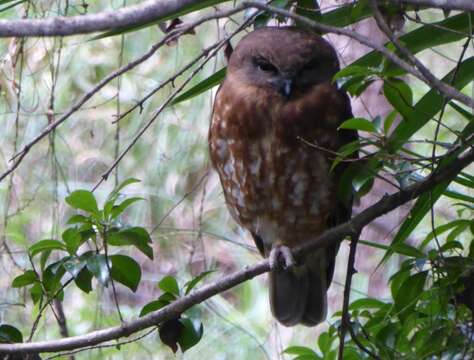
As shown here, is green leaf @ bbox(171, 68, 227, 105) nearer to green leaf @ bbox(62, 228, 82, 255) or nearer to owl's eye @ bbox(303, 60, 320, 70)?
owl's eye @ bbox(303, 60, 320, 70)

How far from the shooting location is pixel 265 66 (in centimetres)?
227

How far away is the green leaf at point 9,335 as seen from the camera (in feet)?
6.13

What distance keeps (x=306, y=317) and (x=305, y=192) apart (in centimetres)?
47

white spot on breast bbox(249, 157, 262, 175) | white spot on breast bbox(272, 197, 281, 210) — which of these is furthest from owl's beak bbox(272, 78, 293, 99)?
white spot on breast bbox(272, 197, 281, 210)

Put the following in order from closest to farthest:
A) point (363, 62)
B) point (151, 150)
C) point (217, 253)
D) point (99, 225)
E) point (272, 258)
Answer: point (99, 225), point (363, 62), point (272, 258), point (151, 150), point (217, 253)

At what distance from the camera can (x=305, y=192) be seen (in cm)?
229

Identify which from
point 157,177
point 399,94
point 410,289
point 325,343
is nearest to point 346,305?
point 410,289

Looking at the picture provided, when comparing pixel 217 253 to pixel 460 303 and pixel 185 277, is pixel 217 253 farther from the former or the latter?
pixel 460 303

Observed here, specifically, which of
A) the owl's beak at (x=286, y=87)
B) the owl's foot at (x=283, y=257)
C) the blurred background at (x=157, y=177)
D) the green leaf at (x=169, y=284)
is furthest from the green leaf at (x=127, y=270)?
the blurred background at (x=157, y=177)

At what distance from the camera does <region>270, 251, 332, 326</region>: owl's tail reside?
2598 mm

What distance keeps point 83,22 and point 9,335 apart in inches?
34.3

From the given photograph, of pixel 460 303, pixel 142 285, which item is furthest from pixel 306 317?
→ pixel 142 285

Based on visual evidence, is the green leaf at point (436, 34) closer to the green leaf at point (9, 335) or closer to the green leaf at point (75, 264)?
the green leaf at point (75, 264)

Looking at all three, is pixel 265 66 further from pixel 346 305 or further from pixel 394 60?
pixel 394 60
